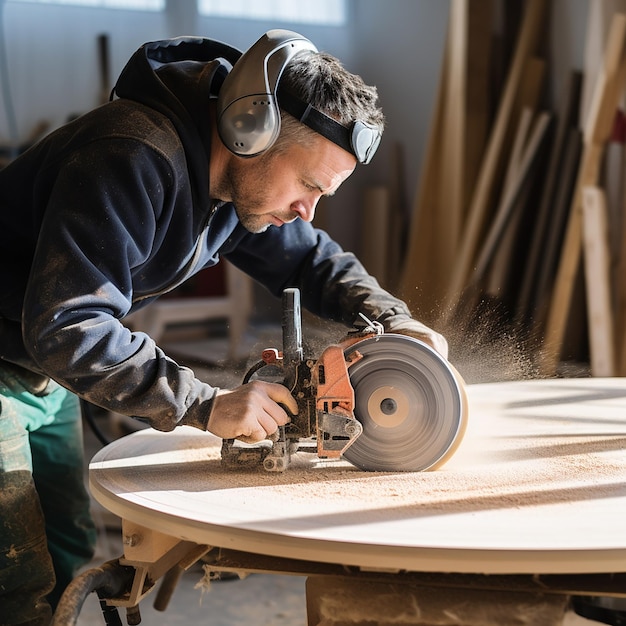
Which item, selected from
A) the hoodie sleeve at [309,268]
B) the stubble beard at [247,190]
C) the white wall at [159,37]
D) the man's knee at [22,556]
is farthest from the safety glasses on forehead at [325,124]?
the white wall at [159,37]

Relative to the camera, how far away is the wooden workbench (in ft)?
4.67

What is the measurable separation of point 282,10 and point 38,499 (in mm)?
7381

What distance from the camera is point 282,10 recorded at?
8570mm

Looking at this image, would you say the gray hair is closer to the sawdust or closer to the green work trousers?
the sawdust

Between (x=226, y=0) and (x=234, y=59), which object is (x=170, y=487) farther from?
(x=226, y=0)

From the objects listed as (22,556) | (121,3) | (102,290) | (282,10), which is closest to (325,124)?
(102,290)

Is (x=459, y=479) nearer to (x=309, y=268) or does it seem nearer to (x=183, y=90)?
(x=309, y=268)

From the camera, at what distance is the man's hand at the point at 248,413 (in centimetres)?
183

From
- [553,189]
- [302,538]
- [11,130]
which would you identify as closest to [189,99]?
[302,538]

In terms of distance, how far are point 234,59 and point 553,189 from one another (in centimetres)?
372

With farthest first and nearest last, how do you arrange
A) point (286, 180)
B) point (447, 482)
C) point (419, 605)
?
point (286, 180)
point (447, 482)
point (419, 605)

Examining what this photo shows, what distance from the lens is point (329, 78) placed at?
1.93 metres

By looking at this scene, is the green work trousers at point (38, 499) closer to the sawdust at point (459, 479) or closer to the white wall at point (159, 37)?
the sawdust at point (459, 479)

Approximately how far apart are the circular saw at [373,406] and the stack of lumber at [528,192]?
2.31 m
